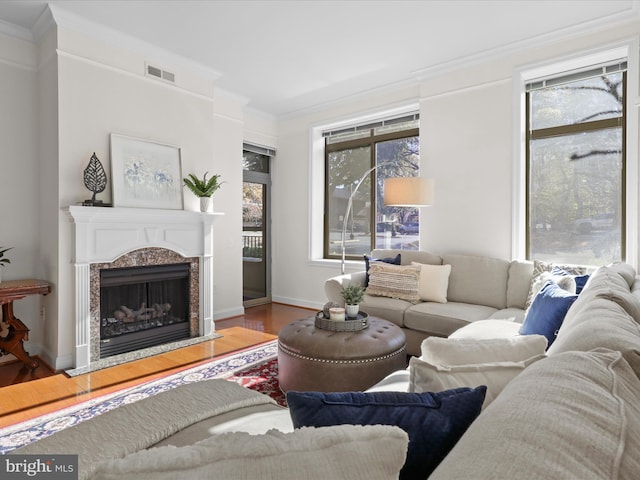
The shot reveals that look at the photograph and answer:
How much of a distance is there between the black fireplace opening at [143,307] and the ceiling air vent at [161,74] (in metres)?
1.93

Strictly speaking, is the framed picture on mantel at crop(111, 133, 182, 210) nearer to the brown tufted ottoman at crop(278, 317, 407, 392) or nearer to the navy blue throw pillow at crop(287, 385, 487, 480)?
the brown tufted ottoman at crop(278, 317, 407, 392)

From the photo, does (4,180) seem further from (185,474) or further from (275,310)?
(185,474)

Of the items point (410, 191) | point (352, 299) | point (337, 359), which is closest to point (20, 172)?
point (352, 299)

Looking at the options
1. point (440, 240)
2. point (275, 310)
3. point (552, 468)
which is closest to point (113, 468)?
point (552, 468)

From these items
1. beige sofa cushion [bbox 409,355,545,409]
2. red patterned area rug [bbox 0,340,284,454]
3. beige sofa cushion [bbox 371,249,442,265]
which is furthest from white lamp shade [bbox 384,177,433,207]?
beige sofa cushion [bbox 409,355,545,409]

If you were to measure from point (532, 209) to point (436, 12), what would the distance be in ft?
6.99

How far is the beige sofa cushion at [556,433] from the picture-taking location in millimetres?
486

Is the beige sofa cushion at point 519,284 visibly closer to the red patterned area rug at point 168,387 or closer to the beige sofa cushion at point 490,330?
the beige sofa cushion at point 490,330

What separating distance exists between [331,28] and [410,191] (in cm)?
162

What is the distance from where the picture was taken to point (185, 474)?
19.5 inches

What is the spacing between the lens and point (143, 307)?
12.7 feet

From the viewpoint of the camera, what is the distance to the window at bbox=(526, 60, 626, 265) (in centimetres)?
347

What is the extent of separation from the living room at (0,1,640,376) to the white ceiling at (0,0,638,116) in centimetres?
5

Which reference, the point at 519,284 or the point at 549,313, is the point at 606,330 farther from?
the point at 519,284
